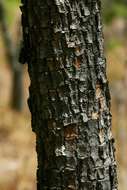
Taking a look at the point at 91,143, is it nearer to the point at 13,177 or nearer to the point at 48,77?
the point at 48,77

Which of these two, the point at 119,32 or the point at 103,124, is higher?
the point at 119,32

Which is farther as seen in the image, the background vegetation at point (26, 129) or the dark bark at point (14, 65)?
the dark bark at point (14, 65)

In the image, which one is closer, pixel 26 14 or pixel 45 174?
pixel 26 14

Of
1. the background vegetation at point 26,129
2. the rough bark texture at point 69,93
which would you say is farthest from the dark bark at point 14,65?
the rough bark texture at point 69,93

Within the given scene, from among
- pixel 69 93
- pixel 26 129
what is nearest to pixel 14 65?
pixel 26 129

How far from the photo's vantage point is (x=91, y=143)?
281 cm

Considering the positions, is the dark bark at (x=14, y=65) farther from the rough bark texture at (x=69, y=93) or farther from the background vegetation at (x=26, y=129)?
the rough bark texture at (x=69, y=93)

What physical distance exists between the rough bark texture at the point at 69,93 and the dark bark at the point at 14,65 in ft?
30.1

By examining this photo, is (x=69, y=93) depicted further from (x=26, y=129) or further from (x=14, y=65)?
(x=14, y=65)

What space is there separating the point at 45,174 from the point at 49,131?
22cm

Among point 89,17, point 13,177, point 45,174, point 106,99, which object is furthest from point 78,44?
point 13,177

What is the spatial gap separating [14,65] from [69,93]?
9944 mm

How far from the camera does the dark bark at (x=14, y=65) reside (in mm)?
12156

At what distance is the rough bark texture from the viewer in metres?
2.69
